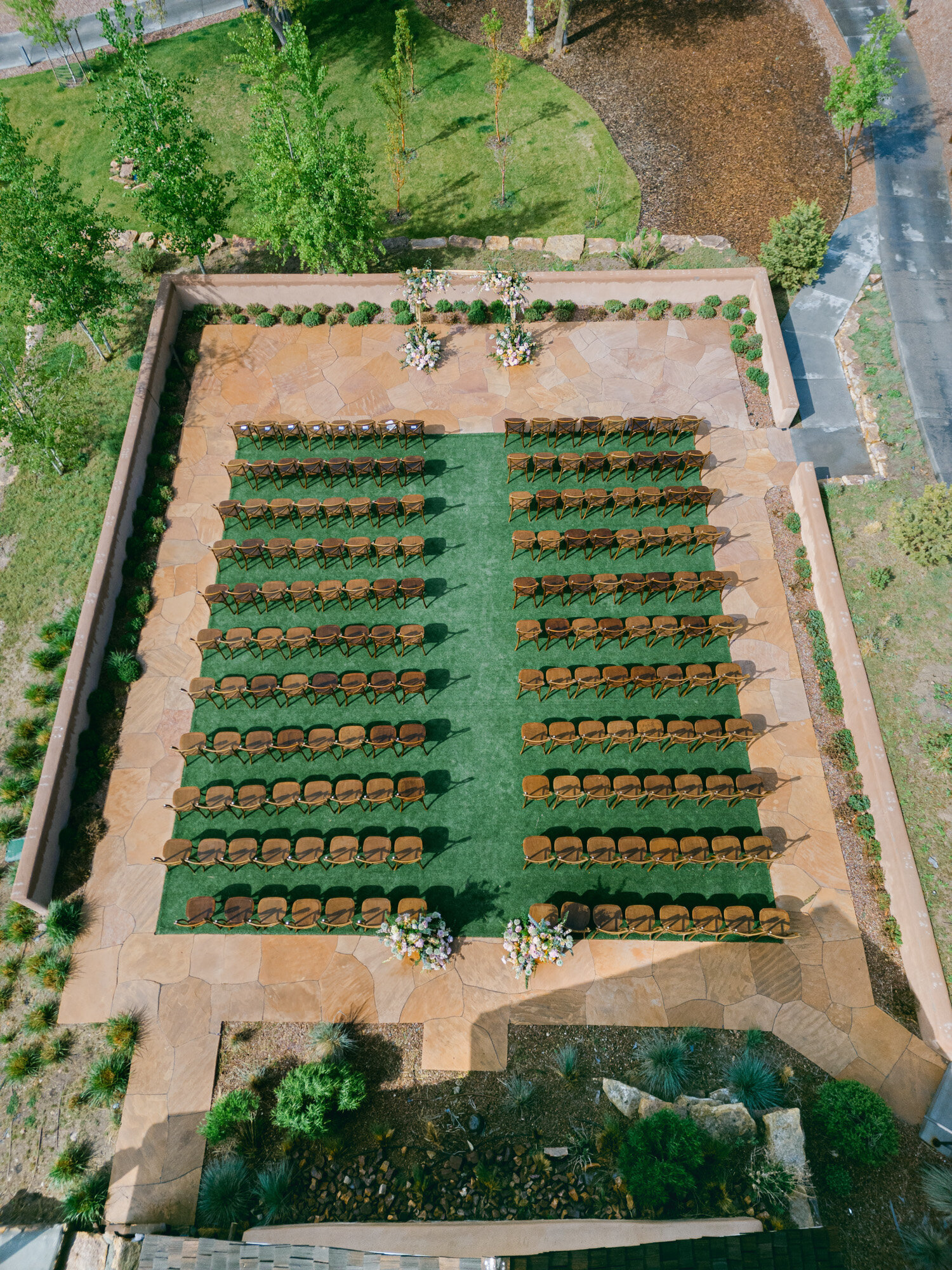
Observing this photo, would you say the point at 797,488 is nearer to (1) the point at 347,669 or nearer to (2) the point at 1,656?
(1) the point at 347,669

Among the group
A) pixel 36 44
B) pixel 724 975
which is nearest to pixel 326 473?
pixel 724 975

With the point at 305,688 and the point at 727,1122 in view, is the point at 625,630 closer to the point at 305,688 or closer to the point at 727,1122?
the point at 305,688

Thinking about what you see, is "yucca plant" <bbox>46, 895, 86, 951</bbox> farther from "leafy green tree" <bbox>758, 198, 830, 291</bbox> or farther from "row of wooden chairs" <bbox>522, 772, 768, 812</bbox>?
"leafy green tree" <bbox>758, 198, 830, 291</bbox>

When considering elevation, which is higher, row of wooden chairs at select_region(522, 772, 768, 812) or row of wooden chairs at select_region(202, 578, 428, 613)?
row of wooden chairs at select_region(202, 578, 428, 613)

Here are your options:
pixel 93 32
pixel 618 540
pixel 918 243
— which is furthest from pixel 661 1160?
pixel 93 32

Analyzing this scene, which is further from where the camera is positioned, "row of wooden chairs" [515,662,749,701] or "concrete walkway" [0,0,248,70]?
"concrete walkway" [0,0,248,70]

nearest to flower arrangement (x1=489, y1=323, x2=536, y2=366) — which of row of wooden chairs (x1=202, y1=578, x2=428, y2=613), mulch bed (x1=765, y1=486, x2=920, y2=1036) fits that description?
row of wooden chairs (x1=202, y1=578, x2=428, y2=613)

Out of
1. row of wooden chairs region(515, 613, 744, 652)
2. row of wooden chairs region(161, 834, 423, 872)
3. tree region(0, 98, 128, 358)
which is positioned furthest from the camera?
tree region(0, 98, 128, 358)
